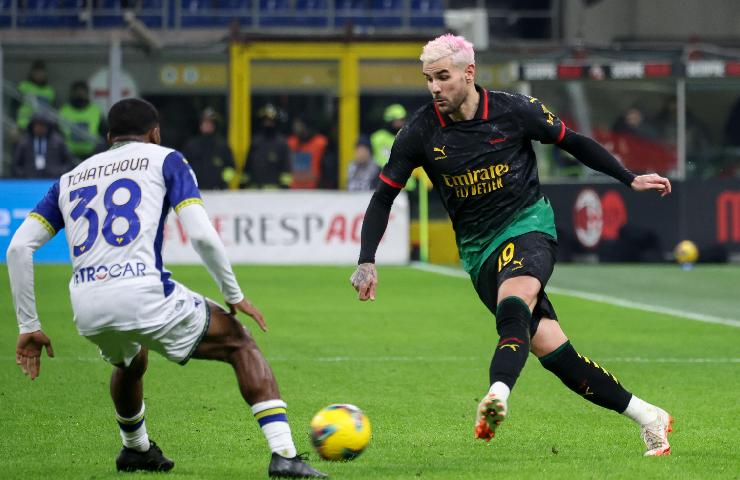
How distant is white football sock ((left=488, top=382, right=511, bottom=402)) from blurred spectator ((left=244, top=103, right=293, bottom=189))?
17.7 metres

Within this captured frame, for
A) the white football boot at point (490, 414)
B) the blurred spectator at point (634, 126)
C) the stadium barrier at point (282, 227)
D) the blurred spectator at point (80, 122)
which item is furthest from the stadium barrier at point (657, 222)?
the white football boot at point (490, 414)

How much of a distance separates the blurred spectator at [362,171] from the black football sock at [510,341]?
16.2 metres

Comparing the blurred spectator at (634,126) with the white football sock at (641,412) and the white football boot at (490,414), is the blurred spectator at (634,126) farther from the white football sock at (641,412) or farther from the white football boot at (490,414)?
the white football boot at (490,414)

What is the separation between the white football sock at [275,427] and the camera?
6.12 m

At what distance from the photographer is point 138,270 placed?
6016mm

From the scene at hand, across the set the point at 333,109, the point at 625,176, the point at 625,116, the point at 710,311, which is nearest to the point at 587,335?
the point at 710,311

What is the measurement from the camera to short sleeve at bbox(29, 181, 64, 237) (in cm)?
623

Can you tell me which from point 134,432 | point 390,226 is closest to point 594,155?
point 134,432

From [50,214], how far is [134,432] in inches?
41.9

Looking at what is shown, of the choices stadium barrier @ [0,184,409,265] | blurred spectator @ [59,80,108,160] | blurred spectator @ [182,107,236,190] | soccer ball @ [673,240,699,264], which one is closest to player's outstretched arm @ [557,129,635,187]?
stadium barrier @ [0,184,409,265]

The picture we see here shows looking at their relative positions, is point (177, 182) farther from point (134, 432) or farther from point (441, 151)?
point (441, 151)

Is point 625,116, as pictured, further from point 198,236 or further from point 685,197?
point 198,236

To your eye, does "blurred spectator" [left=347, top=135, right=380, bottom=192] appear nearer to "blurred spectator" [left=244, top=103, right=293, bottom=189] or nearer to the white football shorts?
"blurred spectator" [left=244, top=103, right=293, bottom=189]

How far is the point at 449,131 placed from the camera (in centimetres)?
698
